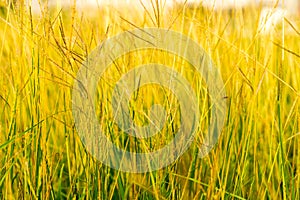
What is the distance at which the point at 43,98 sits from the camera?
1255 millimetres

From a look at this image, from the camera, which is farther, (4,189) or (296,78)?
(296,78)

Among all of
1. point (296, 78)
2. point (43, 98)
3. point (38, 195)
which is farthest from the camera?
point (296, 78)

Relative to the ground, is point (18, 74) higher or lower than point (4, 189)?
higher

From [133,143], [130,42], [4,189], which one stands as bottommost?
[4,189]

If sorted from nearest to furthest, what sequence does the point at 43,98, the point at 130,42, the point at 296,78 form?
the point at 43,98 < the point at 130,42 < the point at 296,78

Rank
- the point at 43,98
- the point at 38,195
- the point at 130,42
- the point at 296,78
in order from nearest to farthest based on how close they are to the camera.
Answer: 1. the point at 38,195
2. the point at 43,98
3. the point at 130,42
4. the point at 296,78

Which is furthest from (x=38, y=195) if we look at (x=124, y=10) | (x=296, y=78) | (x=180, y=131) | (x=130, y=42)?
(x=296, y=78)

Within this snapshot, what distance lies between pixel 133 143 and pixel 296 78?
27.1 inches

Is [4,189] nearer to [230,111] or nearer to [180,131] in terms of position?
[180,131]

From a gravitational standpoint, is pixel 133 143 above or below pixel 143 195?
above

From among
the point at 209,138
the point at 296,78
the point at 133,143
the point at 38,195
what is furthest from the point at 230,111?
the point at 38,195

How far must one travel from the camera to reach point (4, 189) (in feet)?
4.00

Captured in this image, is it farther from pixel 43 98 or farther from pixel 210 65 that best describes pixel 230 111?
Answer: pixel 43 98

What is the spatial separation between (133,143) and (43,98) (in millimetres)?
251
